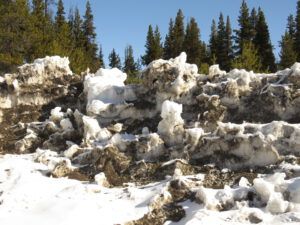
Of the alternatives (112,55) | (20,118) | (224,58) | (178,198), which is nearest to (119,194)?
(178,198)

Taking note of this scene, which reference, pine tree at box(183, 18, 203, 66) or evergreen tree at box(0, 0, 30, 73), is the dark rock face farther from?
pine tree at box(183, 18, 203, 66)

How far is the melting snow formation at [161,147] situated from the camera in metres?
13.0

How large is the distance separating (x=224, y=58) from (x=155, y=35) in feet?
38.0

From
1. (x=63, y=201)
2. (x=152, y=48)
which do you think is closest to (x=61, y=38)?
(x=152, y=48)

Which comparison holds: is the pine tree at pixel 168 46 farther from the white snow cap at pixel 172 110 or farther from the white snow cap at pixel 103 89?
the white snow cap at pixel 172 110

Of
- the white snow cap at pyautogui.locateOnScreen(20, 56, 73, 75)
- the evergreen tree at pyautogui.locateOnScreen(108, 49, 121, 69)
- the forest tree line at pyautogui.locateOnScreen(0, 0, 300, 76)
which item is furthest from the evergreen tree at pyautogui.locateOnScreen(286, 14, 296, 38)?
the white snow cap at pyautogui.locateOnScreen(20, 56, 73, 75)

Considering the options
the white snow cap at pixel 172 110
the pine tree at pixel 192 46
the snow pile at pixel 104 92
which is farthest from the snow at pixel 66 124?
the pine tree at pixel 192 46

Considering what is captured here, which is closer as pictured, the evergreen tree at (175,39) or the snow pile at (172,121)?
the snow pile at (172,121)

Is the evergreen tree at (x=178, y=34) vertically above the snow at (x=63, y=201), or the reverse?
the evergreen tree at (x=178, y=34)

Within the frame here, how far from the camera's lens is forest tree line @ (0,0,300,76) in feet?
127

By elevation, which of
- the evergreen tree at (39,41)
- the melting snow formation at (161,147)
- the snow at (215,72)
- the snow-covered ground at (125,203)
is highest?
the evergreen tree at (39,41)

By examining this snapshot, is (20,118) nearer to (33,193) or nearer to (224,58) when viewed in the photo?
(33,193)

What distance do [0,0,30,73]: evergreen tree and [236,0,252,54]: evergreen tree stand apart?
27883 millimetres

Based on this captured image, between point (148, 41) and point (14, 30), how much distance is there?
26.9 m
